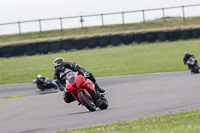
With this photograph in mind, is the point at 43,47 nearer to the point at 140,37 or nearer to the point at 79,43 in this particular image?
the point at 79,43

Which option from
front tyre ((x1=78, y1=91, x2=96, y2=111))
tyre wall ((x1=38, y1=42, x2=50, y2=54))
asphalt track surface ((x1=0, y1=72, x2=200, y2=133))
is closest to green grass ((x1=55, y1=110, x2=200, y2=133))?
asphalt track surface ((x1=0, y1=72, x2=200, y2=133))

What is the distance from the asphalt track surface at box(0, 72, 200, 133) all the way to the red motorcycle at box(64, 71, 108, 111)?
0.26 meters

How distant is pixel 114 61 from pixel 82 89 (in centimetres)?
1891

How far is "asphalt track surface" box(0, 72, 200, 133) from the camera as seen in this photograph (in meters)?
8.59

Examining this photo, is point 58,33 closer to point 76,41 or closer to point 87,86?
point 76,41

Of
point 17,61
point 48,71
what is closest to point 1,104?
point 48,71

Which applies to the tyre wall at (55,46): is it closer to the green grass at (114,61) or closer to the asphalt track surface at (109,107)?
the green grass at (114,61)

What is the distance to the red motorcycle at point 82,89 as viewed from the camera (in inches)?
376

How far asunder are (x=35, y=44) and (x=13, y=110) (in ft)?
71.8

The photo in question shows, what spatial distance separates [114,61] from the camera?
93.4 feet

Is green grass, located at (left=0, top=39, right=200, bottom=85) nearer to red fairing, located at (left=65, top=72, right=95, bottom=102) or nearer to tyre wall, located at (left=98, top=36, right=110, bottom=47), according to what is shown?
tyre wall, located at (left=98, top=36, right=110, bottom=47)

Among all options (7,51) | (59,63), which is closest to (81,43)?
(7,51)

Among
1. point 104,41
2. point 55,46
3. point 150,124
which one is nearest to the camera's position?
point 150,124

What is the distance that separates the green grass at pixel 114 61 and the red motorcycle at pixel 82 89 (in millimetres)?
13322
